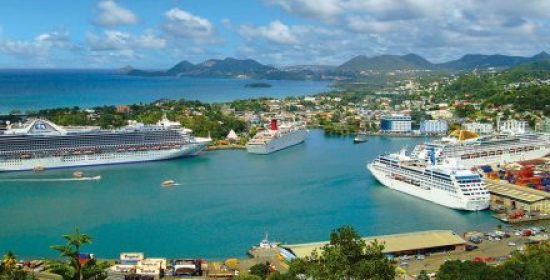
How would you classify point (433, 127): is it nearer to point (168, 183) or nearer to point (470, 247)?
point (168, 183)

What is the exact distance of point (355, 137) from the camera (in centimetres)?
3728

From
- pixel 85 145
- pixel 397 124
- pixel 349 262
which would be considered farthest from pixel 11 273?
pixel 397 124

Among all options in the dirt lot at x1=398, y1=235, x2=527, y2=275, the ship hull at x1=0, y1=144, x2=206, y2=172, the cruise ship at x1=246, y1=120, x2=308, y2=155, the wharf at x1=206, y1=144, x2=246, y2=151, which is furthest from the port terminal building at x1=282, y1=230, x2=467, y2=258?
the wharf at x1=206, y1=144, x2=246, y2=151

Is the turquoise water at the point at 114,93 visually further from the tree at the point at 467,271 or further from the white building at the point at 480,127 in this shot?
the tree at the point at 467,271

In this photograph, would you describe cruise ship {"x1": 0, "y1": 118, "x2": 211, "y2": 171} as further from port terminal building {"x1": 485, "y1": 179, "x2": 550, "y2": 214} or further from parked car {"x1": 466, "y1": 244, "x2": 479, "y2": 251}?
parked car {"x1": 466, "y1": 244, "x2": 479, "y2": 251}

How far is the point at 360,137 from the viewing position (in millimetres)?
37406

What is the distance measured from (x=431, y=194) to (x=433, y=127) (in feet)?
64.8

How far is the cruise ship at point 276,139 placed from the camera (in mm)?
31206

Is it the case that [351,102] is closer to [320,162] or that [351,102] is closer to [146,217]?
[320,162]

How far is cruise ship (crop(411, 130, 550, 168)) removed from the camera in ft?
83.1

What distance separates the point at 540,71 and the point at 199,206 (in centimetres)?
6092

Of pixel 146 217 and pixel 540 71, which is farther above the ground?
pixel 540 71

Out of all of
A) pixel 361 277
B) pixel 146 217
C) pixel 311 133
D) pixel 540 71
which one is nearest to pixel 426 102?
pixel 311 133

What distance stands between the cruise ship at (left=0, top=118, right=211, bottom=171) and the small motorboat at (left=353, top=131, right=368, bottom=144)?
366 inches
